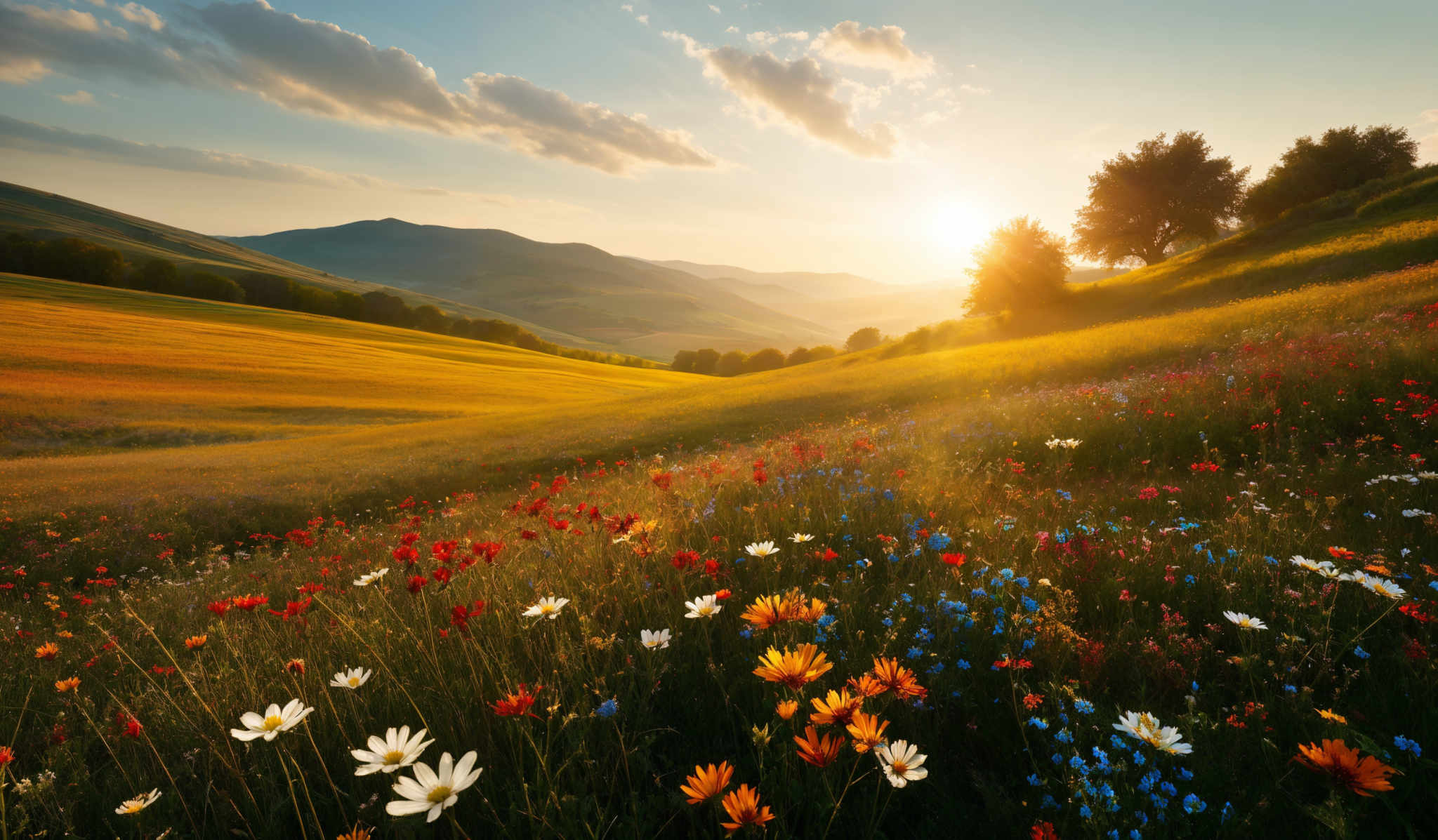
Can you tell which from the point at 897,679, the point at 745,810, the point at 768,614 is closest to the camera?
the point at 745,810

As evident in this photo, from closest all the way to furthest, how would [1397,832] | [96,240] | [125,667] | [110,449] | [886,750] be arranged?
[886,750]
[1397,832]
[125,667]
[110,449]
[96,240]

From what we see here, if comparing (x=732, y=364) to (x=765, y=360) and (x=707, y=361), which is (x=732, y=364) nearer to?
(x=765, y=360)

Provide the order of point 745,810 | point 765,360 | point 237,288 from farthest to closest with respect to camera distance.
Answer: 1. point 765,360
2. point 237,288
3. point 745,810

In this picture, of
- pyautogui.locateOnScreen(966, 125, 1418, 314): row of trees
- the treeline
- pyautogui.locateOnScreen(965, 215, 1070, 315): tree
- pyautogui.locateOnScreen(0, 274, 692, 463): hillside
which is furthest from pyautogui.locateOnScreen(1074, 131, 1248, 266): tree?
the treeline

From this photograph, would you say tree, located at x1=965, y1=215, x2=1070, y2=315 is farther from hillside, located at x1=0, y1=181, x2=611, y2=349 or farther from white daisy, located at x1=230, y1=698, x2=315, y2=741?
hillside, located at x1=0, y1=181, x2=611, y2=349

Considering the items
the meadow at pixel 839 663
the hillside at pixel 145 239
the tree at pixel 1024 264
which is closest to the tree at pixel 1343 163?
the tree at pixel 1024 264

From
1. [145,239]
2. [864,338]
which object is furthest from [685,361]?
[145,239]

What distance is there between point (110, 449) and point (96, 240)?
124881mm

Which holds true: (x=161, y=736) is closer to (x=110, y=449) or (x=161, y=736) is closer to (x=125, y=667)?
(x=125, y=667)

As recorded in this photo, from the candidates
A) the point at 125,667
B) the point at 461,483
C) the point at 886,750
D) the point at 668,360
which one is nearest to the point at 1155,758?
the point at 886,750

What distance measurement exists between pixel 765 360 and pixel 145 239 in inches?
5901

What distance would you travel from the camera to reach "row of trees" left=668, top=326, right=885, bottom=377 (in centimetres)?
7726

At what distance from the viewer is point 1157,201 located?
41.8 m

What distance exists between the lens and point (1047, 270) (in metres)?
37.4
